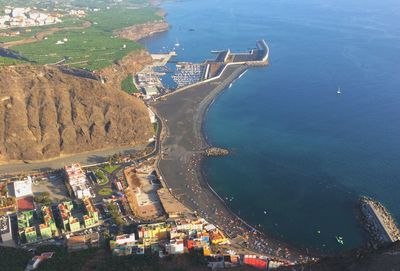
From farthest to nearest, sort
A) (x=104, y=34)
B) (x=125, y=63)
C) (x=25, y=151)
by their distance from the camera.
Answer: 1. (x=104, y=34)
2. (x=125, y=63)
3. (x=25, y=151)

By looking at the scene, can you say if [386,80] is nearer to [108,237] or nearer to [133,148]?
[133,148]

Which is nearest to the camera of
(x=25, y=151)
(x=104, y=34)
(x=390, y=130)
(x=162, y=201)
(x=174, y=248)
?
(x=174, y=248)

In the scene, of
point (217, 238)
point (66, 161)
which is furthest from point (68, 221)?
point (66, 161)

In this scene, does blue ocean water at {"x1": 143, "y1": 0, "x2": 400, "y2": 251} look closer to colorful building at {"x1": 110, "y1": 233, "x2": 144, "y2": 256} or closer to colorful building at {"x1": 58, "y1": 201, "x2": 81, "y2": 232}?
colorful building at {"x1": 110, "y1": 233, "x2": 144, "y2": 256}

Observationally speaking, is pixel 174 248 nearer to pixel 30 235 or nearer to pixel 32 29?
pixel 30 235

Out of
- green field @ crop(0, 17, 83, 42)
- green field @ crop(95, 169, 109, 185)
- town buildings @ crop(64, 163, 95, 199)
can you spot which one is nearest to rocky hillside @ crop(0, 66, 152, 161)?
town buildings @ crop(64, 163, 95, 199)

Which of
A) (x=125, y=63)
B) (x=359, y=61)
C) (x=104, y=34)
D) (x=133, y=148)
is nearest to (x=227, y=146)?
(x=133, y=148)

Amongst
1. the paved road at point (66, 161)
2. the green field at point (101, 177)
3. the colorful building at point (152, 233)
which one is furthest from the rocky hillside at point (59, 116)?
the colorful building at point (152, 233)
